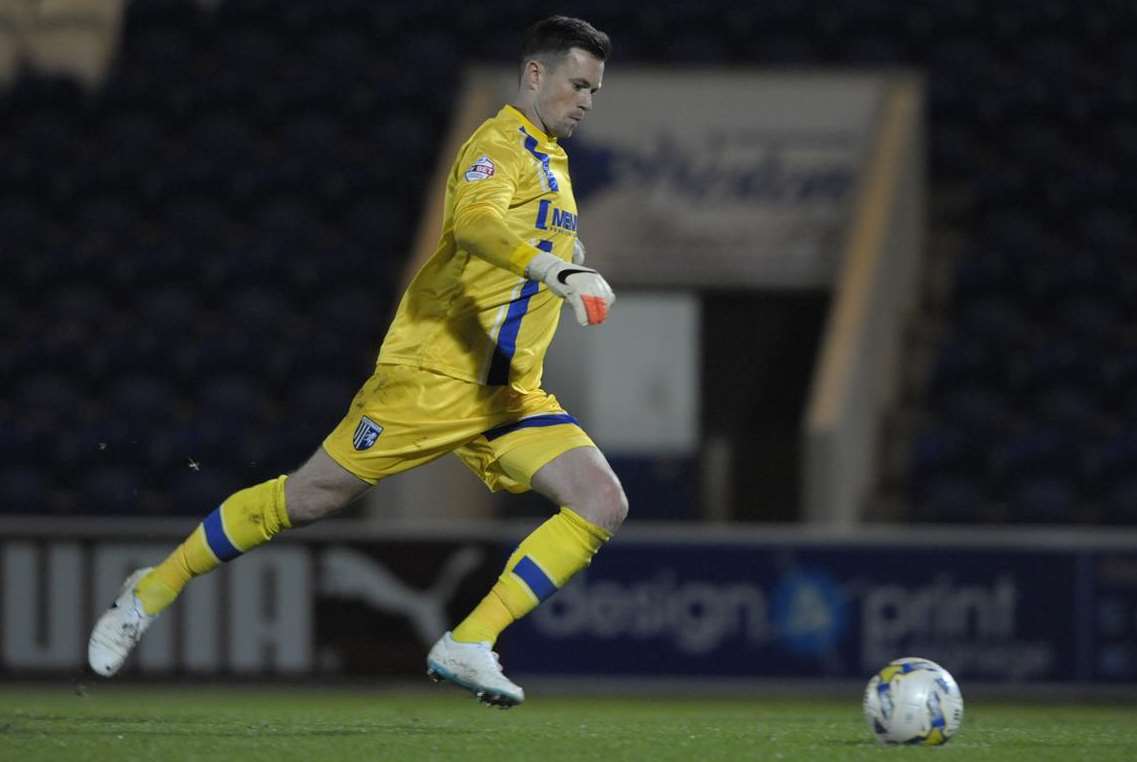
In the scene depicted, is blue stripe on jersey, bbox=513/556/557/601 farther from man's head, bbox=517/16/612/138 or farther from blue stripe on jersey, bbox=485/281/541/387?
man's head, bbox=517/16/612/138

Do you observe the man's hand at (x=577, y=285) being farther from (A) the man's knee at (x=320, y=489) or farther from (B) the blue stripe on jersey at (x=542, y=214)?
(A) the man's knee at (x=320, y=489)

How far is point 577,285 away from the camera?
15.7ft

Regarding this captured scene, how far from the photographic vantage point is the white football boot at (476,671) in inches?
199

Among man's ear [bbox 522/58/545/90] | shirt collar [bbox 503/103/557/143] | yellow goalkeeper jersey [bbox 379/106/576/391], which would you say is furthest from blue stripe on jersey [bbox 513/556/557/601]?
Result: man's ear [bbox 522/58/545/90]

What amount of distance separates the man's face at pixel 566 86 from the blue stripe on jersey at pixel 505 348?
444 millimetres

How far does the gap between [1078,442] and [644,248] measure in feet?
9.35

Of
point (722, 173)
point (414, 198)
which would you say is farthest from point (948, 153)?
point (414, 198)

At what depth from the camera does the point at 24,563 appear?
374 inches

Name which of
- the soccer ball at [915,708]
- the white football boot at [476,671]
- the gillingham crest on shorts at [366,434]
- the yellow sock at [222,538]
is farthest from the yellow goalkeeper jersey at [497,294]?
the soccer ball at [915,708]

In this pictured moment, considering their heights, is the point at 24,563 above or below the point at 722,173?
below

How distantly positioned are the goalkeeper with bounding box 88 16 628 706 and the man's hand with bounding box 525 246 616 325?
28 centimetres

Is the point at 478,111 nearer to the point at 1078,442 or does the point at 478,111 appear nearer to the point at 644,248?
the point at 644,248

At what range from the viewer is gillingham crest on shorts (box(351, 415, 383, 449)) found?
540 cm

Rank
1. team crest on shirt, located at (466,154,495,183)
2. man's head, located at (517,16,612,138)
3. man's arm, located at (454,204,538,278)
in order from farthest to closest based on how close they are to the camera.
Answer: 1. man's head, located at (517,16,612,138)
2. team crest on shirt, located at (466,154,495,183)
3. man's arm, located at (454,204,538,278)
